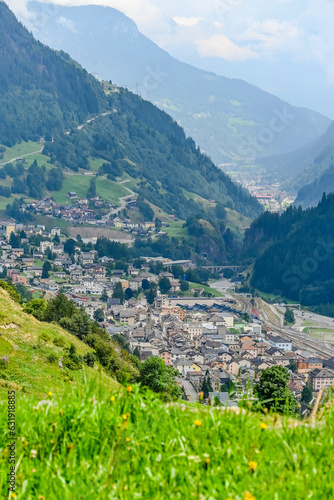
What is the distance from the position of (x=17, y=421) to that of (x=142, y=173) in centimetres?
14059

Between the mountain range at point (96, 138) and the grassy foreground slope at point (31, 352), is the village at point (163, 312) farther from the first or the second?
the mountain range at point (96, 138)

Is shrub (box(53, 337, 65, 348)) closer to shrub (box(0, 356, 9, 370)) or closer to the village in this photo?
shrub (box(0, 356, 9, 370))

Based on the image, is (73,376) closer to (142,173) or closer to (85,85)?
(142,173)

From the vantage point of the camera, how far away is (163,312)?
68.9 m

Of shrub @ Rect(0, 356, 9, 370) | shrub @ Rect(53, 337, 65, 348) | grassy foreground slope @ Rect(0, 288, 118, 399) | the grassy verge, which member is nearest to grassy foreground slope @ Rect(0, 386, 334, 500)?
grassy foreground slope @ Rect(0, 288, 118, 399)

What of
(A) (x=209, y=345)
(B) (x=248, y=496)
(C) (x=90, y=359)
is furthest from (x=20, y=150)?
(B) (x=248, y=496)

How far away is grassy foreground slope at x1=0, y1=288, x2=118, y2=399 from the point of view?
56.9ft

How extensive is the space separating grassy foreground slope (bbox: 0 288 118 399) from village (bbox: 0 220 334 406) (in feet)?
28.6

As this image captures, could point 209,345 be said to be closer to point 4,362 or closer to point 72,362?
point 72,362

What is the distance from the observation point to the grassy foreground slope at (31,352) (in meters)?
17.3

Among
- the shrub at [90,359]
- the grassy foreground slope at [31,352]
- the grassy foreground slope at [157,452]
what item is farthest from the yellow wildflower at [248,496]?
the shrub at [90,359]

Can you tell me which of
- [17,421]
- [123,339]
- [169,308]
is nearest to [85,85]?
[169,308]

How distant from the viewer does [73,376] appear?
66.2 feet

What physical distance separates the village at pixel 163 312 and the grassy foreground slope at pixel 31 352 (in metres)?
8.73
